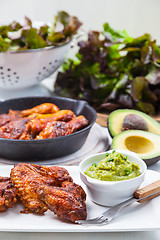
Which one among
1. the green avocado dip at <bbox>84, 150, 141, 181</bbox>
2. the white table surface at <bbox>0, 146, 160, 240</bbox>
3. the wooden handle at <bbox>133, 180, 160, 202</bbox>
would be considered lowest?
the white table surface at <bbox>0, 146, 160, 240</bbox>

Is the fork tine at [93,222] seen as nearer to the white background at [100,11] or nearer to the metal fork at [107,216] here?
the metal fork at [107,216]

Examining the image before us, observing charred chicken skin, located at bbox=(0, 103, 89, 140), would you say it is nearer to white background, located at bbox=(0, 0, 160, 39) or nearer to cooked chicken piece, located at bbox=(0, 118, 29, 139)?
cooked chicken piece, located at bbox=(0, 118, 29, 139)

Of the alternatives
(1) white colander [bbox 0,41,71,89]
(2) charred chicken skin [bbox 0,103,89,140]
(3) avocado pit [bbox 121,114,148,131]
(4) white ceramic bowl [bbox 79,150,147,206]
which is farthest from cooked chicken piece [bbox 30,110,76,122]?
(4) white ceramic bowl [bbox 79,150,147,206]

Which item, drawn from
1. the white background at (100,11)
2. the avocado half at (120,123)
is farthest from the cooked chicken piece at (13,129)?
the white background at (100,11)

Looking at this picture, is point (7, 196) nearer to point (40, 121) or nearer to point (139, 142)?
point (40, 121)

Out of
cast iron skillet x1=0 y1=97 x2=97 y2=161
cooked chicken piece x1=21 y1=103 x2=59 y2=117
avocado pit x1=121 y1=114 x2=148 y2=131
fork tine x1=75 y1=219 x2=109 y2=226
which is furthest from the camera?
cooked chicken piece x1=21 y1=103 x2=59 y2=117

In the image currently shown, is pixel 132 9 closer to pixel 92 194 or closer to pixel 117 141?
pixel 117 141

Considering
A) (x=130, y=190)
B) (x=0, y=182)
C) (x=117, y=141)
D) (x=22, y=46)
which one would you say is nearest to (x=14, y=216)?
(x=0, y=182)
